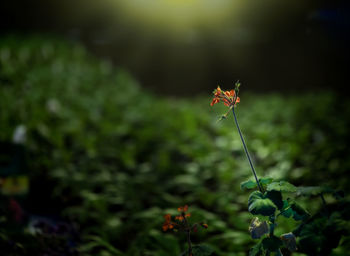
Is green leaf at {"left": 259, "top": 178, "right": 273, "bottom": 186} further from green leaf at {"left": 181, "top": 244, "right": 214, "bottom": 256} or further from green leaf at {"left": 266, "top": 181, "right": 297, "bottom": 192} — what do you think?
green leaf at {"left": 181, "top": 244, "right": 214, "bottom": 256}

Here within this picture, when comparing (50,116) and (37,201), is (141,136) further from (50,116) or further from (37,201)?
(37,201)

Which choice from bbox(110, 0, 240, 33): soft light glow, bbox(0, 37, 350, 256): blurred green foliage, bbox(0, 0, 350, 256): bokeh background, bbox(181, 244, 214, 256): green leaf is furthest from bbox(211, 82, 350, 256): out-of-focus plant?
bbox(110, 0, 240, 33): soft light glow

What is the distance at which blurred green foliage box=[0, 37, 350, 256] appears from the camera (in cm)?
214

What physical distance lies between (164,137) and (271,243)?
2.68m

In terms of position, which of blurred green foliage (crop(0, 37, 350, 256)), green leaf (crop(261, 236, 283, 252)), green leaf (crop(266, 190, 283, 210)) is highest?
blurred green foliage (crop(0, 37, 350, 256))

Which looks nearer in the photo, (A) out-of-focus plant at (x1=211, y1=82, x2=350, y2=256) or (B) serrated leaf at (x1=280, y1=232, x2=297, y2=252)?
(A) out-of-focus plant at (x1=211, y1=82, x2=350, y2=256)

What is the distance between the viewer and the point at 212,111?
208 inches

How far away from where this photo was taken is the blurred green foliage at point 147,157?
214cm

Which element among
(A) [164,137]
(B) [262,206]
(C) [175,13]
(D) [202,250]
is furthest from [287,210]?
(C) [175,13]

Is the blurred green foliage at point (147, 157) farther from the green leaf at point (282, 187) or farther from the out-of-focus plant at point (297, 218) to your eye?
the green leaf at point (282, 187)

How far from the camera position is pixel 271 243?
38.9 inches

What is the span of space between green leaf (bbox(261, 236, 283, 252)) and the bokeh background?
33 cm

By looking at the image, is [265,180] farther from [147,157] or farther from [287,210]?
[147,157]

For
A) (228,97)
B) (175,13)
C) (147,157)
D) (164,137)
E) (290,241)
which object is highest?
(175,13)
